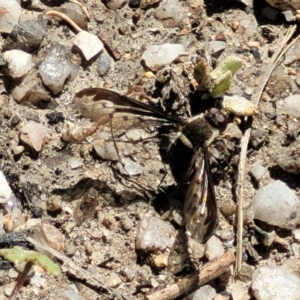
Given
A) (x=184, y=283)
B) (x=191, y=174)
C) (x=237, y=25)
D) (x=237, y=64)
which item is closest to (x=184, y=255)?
(x=184, y=283)

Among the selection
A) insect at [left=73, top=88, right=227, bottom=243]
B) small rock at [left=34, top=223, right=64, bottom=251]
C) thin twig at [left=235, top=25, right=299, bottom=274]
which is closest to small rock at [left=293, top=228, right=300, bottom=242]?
thin twig at [left=235, top=25, right=299, bottom=274]

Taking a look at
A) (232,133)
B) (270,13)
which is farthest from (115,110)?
(270,13)

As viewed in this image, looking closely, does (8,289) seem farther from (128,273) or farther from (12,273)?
(128,273)

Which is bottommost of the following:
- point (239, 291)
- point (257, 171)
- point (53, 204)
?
point (239, 291)

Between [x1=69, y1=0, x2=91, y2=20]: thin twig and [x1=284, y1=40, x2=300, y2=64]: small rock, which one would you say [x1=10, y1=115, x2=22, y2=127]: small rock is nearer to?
[x1=69, y1=0, x2=91, y2=20]: thin twig

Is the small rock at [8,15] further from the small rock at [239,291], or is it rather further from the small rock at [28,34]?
the small rock at [239,291]

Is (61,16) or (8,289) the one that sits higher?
(61,16)
